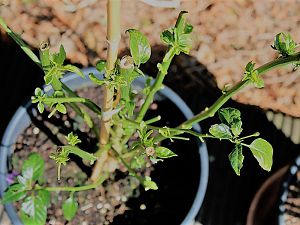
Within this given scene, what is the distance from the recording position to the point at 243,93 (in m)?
1.26

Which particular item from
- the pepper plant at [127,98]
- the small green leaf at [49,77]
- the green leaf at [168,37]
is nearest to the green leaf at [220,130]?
the pepper plant at [127,98]

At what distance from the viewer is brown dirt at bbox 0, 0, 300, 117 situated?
126cm

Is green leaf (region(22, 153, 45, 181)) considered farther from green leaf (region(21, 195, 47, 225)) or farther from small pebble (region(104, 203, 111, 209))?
small pebble (region(104, 203, 111, 209))

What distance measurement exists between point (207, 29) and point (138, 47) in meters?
0.60

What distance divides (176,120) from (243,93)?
0.24 m

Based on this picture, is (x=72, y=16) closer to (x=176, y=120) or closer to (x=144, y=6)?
(x=144, y=6)

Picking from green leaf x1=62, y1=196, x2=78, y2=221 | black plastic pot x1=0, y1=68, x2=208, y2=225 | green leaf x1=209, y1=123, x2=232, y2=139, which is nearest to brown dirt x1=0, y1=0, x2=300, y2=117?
black plastic pot x1=0, y1=68, x2=208, y2=225

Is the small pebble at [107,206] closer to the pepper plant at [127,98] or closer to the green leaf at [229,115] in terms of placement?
the pepper plant at [127,98]

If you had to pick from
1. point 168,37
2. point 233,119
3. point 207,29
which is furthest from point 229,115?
point 207,29

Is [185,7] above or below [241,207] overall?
above

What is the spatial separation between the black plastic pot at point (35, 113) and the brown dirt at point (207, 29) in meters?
0.20

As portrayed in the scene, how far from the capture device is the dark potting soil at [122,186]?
41.0 inches

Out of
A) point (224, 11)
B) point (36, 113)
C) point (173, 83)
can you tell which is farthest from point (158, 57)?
point (36, 113)

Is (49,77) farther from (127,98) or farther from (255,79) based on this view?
(255,79)
